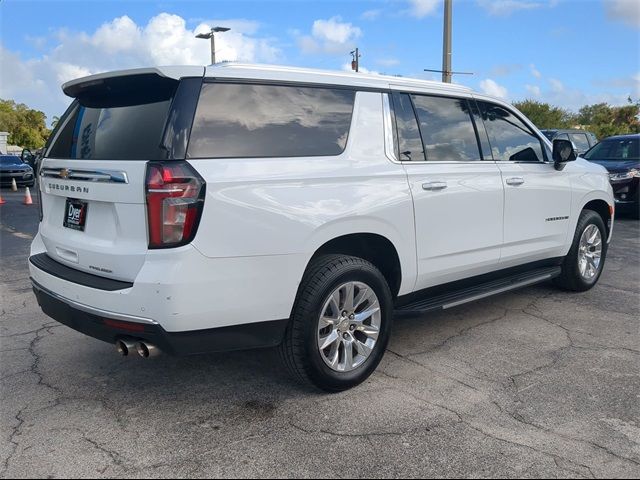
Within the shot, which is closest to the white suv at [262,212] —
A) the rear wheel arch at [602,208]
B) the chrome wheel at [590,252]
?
the chrome wheel at [590,252]

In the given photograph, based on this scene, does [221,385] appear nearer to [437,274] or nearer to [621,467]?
[437,274]

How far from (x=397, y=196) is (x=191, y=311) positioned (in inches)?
62.0

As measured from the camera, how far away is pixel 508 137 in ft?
16.2

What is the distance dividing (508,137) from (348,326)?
2388 millimetres

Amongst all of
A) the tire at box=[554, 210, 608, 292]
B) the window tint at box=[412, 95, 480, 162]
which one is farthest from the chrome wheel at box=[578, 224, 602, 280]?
the window tint at box=[412, 95, 480, 162]

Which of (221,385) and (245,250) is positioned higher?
(245,250)

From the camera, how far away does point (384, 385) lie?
12.3 feet

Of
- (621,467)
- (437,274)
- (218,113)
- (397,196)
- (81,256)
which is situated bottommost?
(621,467)

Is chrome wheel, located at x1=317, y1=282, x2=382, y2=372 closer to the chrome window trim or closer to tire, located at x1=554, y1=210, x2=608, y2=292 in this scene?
the chrome window trim

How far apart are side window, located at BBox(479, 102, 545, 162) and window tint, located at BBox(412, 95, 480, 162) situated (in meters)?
0.25

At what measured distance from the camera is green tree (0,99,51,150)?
233 feet

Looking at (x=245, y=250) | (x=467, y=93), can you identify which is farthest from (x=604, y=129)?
(x=245, y=250)

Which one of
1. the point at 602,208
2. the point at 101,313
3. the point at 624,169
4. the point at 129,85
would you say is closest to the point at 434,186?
the point at 129,85

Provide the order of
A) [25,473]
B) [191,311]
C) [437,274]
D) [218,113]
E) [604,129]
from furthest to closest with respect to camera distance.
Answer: [604,129]
[437,274]
[218,113]
[191,311]
[25,473]
